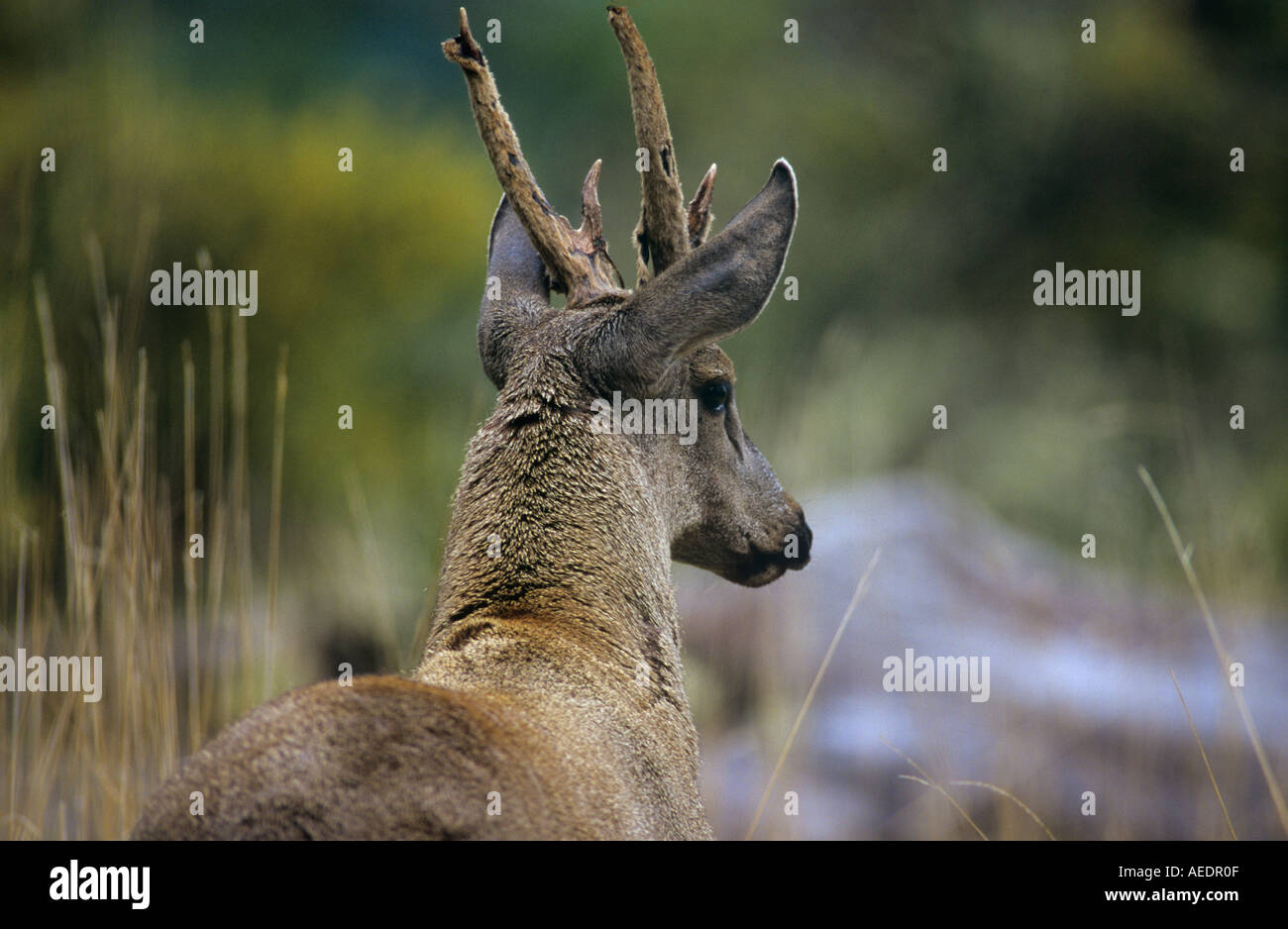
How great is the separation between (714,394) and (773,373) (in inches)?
284

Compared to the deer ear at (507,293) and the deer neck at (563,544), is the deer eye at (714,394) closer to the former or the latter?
the deer neck at (563,544)

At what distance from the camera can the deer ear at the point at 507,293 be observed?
178 inches

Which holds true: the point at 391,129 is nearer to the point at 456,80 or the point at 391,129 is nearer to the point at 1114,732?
the point at 456,80

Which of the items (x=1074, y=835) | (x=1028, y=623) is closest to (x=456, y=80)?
(x=1028, y=623)

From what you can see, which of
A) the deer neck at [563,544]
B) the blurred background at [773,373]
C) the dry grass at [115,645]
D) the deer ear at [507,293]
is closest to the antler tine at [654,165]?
the deer ear at [507,293]

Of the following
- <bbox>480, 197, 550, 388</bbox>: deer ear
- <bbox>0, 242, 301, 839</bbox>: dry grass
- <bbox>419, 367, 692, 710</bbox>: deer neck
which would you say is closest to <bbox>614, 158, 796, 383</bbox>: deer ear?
<bbox>419, 367, 692, 710</bbox>: deer neck

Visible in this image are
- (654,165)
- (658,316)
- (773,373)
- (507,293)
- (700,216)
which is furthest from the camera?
(773,373)

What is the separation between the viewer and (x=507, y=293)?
468cm

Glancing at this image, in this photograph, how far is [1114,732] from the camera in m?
7.73

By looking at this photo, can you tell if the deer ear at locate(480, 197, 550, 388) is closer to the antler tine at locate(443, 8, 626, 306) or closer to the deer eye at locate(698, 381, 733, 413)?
the antler tine at locate(443, 8, 626, 306)

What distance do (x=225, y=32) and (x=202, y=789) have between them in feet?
46.7

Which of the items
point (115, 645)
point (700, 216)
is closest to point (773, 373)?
point (700, 216)

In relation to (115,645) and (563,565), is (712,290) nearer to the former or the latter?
(563,565)

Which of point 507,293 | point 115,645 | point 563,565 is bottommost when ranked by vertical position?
point 563,565
